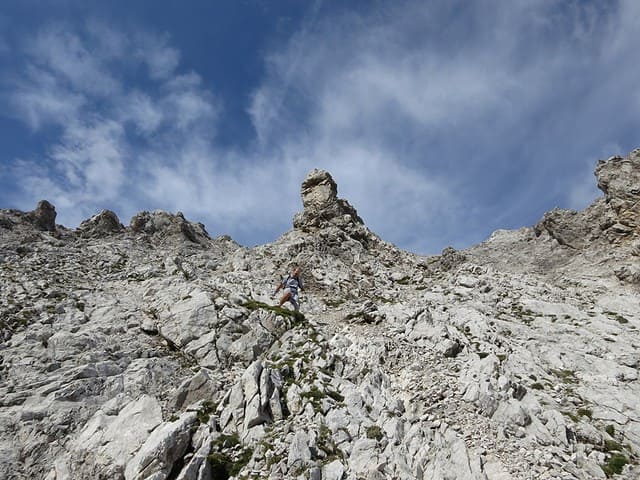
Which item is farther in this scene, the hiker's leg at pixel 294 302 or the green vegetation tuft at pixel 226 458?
the hiker's leg at pixel 294 302

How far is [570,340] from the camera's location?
25281 millimetres

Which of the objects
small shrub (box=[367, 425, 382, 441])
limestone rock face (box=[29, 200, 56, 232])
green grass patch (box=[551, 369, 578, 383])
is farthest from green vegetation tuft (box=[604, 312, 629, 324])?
limestone rock face (box=[29, 200, 56, 232])

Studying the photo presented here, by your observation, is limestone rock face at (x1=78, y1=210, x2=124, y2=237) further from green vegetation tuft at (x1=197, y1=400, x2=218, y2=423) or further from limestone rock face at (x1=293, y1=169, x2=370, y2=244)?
green vegetation tuft at (x1=197, y1=400, x2=218, y2=423)

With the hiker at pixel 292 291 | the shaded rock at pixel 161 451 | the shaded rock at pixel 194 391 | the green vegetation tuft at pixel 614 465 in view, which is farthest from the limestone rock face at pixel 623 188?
the shaded rock at pixel 161 451

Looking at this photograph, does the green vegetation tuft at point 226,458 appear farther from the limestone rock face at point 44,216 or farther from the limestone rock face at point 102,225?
the limestone rock face at point 44,216

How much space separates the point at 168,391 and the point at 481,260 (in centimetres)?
4220

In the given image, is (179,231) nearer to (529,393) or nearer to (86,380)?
(86,380)

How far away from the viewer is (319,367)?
22.7 metres

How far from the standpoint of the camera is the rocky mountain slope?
15.8 meters

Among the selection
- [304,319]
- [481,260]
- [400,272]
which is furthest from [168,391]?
[481,260]

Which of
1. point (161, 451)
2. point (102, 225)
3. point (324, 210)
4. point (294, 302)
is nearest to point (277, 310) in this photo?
point (294, 302)

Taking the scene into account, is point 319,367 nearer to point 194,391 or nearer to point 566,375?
point 194,391

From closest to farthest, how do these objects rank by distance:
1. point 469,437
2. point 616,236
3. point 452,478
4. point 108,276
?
point 452,478
point 469,437
point 108,276
point 616,236

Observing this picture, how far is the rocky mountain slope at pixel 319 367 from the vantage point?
15789mm
